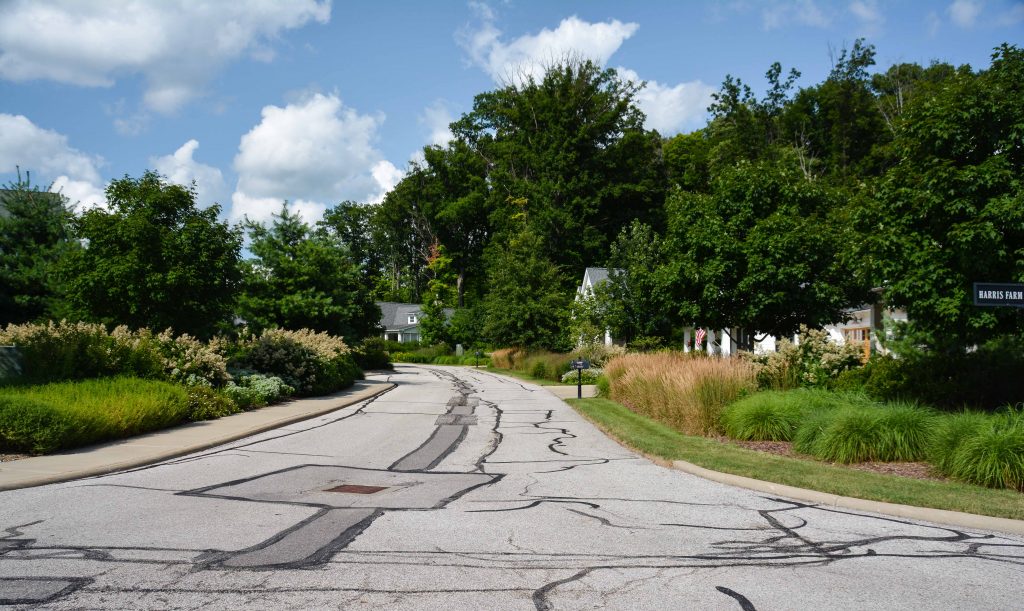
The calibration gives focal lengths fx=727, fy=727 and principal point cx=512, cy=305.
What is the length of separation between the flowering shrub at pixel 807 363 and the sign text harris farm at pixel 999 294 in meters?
6.38

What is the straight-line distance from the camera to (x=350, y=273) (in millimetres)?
34219

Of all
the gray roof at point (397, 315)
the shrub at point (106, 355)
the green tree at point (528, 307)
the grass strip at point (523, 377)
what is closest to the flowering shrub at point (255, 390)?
the shrub at point (106, 355)

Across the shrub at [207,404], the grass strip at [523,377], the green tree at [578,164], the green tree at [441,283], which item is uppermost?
the green tree at [578,164]

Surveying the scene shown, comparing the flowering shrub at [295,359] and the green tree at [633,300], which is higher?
the green tree at [633,300]

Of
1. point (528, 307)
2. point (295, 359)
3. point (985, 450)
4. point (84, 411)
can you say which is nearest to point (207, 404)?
point (84, 411)

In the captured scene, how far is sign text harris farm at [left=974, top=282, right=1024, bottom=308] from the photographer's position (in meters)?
9.12

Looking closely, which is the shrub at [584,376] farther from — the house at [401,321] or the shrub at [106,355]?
the house at [401,321]

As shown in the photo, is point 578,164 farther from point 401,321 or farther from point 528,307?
point 401,321

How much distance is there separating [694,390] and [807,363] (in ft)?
10.5

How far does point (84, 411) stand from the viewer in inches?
469

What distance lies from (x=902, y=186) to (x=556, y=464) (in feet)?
23.0

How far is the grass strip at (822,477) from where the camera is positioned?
310 inches

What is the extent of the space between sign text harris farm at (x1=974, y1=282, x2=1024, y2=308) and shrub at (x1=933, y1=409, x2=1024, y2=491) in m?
1.58

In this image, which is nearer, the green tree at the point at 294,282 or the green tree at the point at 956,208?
the green tree at the point at 956,208
